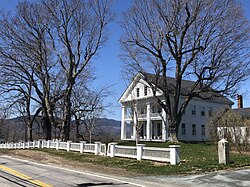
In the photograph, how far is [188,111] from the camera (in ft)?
154

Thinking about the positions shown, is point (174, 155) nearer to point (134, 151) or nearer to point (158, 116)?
point (134, 151)

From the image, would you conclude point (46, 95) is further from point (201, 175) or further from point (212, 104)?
point (212, 104)

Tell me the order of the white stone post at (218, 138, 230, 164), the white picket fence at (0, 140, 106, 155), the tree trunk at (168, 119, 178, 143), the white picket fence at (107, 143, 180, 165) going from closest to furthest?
the white stone post at (218, 138, 230, 164)
the white picket fence at (107, 143, 180, 165)
the white picket fence at (0, 140, 106, 155)
the tree trunk at (168, 119, 178, 143)

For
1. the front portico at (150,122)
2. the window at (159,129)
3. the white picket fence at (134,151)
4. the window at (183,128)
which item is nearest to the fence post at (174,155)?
the white picket fence at (134,151)

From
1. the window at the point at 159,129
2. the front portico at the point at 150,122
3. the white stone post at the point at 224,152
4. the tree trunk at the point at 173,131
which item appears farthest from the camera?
the window at the point at 159,129

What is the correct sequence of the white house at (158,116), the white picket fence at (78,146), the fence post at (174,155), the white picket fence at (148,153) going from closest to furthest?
the fence post at (174,155) < the white picket fence at (148,153) < the white picket fence at (78,146) < the white house at (158,116)

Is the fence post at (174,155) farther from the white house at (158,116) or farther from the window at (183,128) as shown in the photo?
the window at (183,128)

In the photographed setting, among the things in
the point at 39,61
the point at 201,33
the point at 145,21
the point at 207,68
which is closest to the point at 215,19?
the point at 201,33

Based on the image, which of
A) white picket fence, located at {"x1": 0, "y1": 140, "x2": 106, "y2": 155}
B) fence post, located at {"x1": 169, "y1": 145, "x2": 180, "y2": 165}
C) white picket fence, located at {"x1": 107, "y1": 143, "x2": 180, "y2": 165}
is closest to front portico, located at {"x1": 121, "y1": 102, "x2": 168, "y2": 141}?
white picket fence, located at {"x1": 0, "y1": 140, "x2": 106, "y2": 155}

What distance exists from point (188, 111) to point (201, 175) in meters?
36.0

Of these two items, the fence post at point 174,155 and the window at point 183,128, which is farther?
the window at point 183,128

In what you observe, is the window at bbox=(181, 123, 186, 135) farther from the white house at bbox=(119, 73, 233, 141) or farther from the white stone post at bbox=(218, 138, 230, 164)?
the white stone post at bbox=(218, 138, 230, 164)

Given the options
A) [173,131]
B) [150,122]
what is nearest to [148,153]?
[173,131]

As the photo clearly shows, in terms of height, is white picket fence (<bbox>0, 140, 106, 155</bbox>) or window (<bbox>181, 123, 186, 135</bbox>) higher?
window (<bbox>181, 123, 186, 135</bbox>)
